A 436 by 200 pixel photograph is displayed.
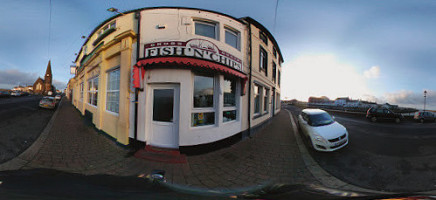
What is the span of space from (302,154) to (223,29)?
14.6ft

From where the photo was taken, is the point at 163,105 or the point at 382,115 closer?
the point at 163,105

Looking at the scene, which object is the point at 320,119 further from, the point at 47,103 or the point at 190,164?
the point at 47,103

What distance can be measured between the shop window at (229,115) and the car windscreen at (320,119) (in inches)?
110

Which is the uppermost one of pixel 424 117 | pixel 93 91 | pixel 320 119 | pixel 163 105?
pixel 93 91

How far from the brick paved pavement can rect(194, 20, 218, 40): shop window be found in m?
3.56

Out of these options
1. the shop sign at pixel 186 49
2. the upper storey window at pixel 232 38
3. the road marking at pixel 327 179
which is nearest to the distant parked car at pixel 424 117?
the road marking at pixel 327 179

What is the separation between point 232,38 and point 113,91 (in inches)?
183

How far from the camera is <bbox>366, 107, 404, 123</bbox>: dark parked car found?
396 inches

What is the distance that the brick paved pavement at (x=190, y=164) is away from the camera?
103 inches

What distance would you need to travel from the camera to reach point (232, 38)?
522cm

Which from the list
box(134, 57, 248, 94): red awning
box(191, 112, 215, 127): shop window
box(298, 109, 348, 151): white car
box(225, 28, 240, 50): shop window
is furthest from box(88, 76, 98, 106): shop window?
box(298, 109, 348, 151): white car

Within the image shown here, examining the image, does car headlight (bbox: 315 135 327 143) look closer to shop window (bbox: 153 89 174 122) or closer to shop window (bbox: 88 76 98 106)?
shop window (bbox: 153 89 174 122)

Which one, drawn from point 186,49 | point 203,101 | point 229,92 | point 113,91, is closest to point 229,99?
point 229,92

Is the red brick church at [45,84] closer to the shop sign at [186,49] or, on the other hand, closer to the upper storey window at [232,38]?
the shop sign at [186,49]
